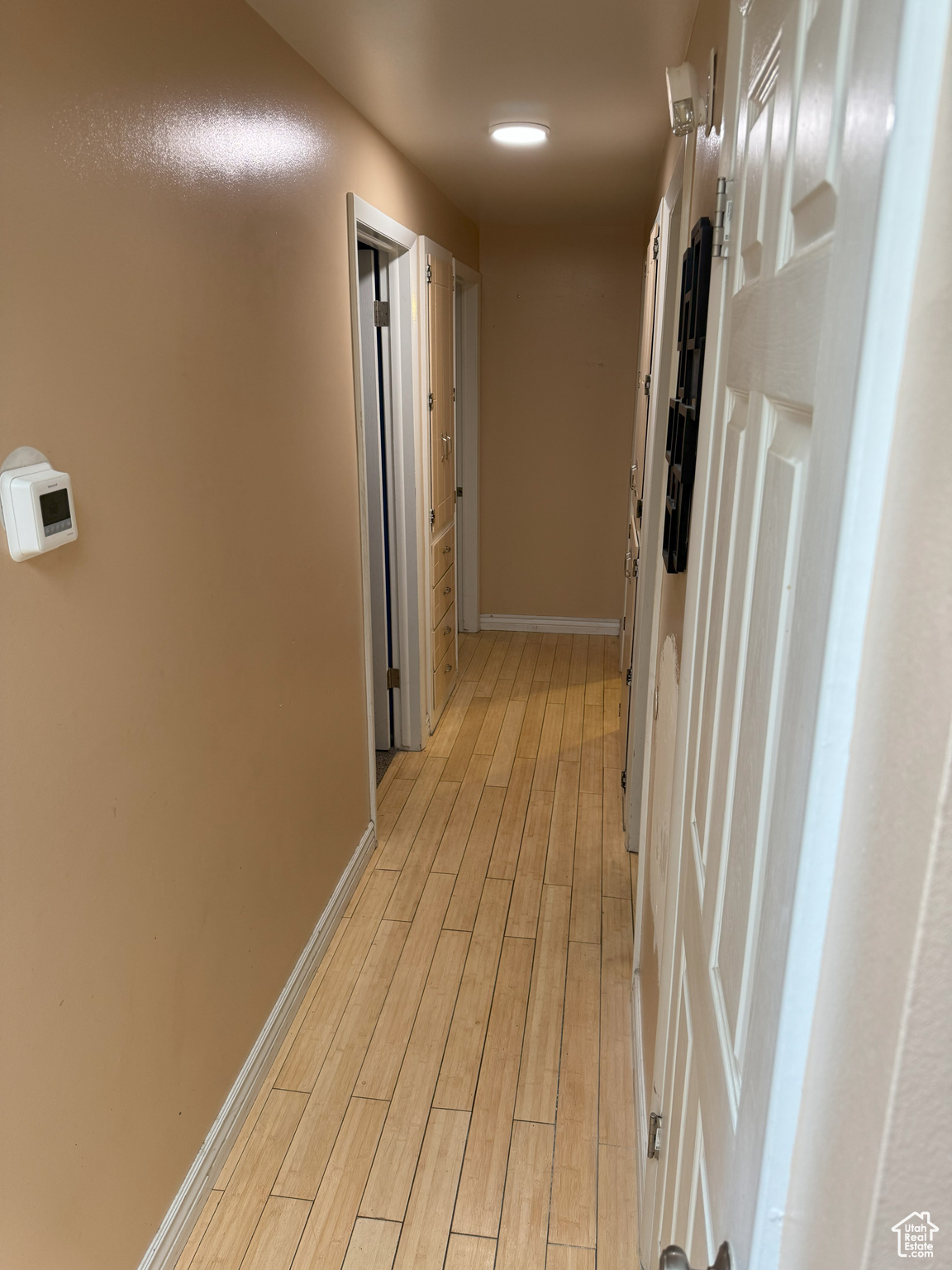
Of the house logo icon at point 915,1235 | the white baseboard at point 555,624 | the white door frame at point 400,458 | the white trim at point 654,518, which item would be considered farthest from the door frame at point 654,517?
the white baseboard at point 555,624

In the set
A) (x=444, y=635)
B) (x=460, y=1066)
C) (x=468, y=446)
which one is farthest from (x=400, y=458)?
(x=460, y=1066)

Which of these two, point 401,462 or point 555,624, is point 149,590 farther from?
point 555,624

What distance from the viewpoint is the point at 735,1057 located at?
2.38 ft

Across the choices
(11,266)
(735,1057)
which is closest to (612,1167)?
(735,1057)

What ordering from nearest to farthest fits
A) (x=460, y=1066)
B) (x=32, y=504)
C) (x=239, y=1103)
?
(x=32, y=504), (x=239, y=1103), (x=460, y=1066)

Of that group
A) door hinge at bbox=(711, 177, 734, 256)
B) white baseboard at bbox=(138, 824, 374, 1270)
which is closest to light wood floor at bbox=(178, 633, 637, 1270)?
white baseboard at bbox=(138, 824, 374, 1270)

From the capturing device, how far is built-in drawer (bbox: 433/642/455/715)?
4.43m

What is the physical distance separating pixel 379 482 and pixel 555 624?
239 centimetres

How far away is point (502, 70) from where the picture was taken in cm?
238

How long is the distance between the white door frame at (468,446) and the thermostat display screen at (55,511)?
3989 millimetres

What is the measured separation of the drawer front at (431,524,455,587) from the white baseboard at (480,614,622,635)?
108cm

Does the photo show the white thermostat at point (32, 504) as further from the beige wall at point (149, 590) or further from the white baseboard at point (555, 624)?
the white baseboard at point (555, 624)

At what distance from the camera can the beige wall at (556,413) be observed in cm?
529

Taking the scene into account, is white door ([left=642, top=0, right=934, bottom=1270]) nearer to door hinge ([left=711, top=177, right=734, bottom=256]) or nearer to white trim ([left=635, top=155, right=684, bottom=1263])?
door hinge ([left=711, top=177, right=734, bottom=256])
